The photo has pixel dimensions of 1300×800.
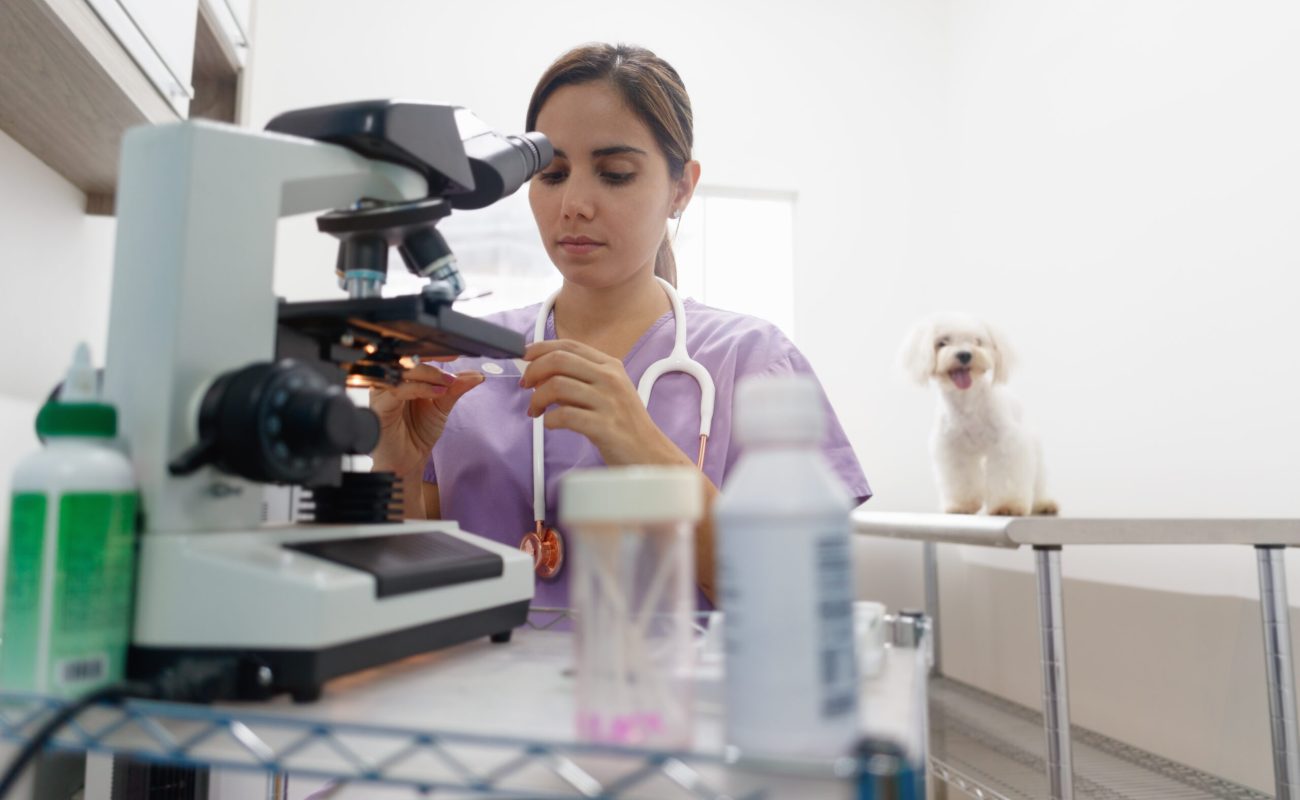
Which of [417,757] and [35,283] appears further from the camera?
[35,283]

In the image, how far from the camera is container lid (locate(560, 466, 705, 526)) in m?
0.33

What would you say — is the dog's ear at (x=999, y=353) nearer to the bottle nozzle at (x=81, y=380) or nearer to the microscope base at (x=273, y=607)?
the microscope base at (x=273, y=607)

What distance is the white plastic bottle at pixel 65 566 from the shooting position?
14.8 inches

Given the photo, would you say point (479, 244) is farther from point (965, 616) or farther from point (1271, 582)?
point (1271, 582)

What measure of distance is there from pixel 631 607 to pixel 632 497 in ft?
0.17

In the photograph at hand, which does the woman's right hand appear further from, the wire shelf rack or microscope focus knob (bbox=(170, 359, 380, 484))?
the wire shelf rack

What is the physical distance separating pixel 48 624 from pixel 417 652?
6.9 inches

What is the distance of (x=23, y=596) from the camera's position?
38 cm

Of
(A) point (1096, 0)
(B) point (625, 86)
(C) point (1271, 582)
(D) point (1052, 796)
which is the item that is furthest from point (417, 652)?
(A) point (1096, 0)

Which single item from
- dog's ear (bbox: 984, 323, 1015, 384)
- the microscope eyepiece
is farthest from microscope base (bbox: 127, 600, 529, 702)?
dog's ear (bbox: 984, 323, 1015, 384)

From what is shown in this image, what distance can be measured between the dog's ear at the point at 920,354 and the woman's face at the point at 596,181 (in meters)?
1.03

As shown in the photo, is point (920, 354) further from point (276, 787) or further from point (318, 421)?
point (318, 421)

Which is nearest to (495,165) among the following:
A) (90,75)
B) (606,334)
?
(606,334)

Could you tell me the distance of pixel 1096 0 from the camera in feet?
6.89
